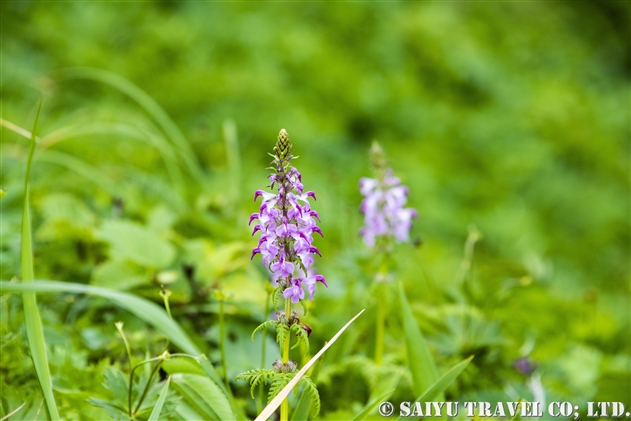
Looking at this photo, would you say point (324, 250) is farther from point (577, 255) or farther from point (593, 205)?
point (593, 205)

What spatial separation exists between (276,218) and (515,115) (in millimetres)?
6332

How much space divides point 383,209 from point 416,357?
1.76 feet

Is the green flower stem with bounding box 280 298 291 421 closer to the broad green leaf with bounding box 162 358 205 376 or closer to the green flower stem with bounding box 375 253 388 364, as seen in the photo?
the broad green leaf with bounding box 162 358 205 376

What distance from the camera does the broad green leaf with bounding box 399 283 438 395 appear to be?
5.54 feet

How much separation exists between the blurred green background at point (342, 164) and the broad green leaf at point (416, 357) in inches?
10.2

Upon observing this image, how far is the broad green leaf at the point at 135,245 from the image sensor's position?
85.1 inches

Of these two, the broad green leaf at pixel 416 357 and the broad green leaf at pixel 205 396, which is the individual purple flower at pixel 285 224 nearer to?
the broad green leaf at pixel 205 396

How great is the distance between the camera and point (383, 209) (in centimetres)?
200

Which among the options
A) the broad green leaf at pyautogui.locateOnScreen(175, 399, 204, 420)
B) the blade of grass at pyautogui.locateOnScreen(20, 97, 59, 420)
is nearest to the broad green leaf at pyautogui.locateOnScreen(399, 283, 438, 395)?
the broad green leaf at pyautogui.locateOnScreen(175, 399, 204, 420)

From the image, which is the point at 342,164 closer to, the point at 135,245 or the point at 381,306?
the point at 135,245

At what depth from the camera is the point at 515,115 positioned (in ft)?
22.7

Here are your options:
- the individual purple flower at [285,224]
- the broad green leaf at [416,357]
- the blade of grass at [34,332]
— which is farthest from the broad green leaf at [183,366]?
the broad green leaf at [416,357]

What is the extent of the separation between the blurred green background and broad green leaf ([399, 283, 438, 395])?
0.85 ft

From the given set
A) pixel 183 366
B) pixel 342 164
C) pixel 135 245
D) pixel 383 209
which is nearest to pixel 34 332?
pixel 183 366
